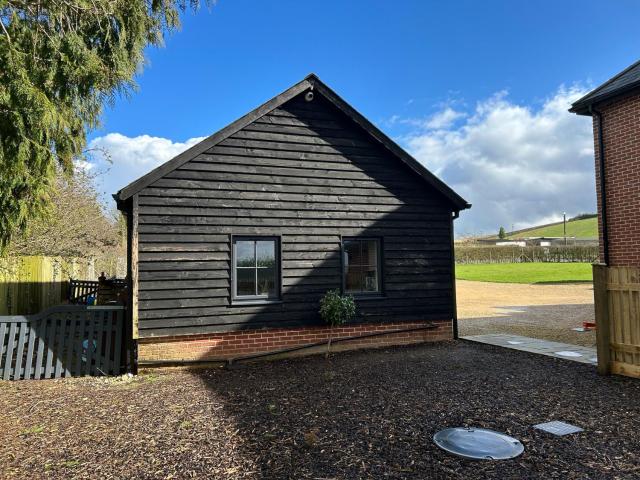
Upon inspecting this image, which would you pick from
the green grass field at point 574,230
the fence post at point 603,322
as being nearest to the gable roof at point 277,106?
the fence post at point 603,322

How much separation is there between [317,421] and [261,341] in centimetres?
384

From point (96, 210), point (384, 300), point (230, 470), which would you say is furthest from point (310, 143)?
point (96, 210)

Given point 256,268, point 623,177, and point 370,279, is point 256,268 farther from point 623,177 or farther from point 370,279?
point 623,177

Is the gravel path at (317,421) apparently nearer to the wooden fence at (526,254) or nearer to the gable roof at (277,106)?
the gable roof at (277,106)

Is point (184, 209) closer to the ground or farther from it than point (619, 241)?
farther from it

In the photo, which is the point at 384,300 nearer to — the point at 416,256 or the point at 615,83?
the point at 416,256

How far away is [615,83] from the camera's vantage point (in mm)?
10664

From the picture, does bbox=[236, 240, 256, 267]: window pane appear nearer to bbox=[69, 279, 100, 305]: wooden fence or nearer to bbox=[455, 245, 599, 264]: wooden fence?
bbox=[69, 279, 100, 305]: wooden fence

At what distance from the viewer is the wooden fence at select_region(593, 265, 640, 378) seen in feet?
22.0

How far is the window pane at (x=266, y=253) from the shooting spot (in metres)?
9.03

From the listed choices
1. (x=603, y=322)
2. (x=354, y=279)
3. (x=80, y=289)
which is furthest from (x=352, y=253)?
(x=80, y=289)

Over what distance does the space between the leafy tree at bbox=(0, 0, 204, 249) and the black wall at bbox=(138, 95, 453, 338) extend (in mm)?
1788

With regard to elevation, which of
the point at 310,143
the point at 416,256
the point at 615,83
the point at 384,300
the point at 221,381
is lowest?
the point at 221,381

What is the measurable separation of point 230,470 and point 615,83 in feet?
38.6
